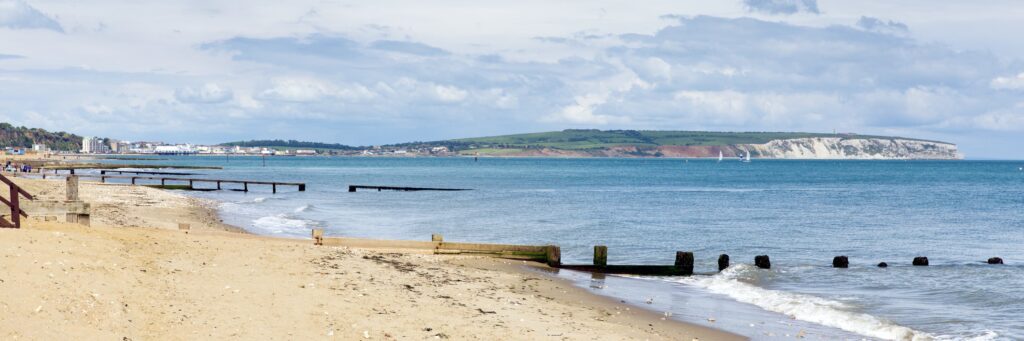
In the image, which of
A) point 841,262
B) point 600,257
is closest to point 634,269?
point 600,257

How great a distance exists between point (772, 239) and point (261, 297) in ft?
96.8

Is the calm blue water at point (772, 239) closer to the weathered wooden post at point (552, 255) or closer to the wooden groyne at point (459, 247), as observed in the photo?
the weathered wooden post at point (552, 255)

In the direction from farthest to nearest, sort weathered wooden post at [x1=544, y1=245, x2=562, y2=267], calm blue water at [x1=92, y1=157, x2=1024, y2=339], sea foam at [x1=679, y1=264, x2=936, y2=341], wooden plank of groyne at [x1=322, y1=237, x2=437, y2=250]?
1. weathered wooden post at [x1=544, y1=245, x2=562, y2=267]
2. wooden plank of groyne at [x1=322, y1=237, x2=437, y2=250]
3. calm blue water at [x1=92, y1=157, x2=1024, y2=339]
4. sea foam at [x1=679, y1=264, x2=936, y2=341]

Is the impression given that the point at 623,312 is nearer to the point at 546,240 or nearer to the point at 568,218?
the point at 546,240

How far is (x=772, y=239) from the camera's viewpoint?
40.4 metres

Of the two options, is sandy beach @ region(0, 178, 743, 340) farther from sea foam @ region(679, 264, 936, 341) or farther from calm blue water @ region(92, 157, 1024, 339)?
sea foam @ region(679, 264, 936, 341)

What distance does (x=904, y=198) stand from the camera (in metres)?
80.7

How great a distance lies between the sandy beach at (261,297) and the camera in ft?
41.8

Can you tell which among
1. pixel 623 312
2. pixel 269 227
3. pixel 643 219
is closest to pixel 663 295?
pixel 623 312

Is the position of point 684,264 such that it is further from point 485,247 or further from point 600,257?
point 485,247

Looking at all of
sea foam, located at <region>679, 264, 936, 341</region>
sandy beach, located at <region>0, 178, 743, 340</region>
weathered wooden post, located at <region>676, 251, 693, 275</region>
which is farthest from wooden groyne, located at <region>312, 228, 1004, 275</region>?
sandy beach, located at <region>0, 178, 743, 340</region>

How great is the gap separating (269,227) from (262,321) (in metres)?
28.4

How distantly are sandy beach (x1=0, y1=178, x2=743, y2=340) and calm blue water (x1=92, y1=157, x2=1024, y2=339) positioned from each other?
2733 mm

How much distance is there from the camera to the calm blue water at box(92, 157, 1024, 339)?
19906 millimetres
